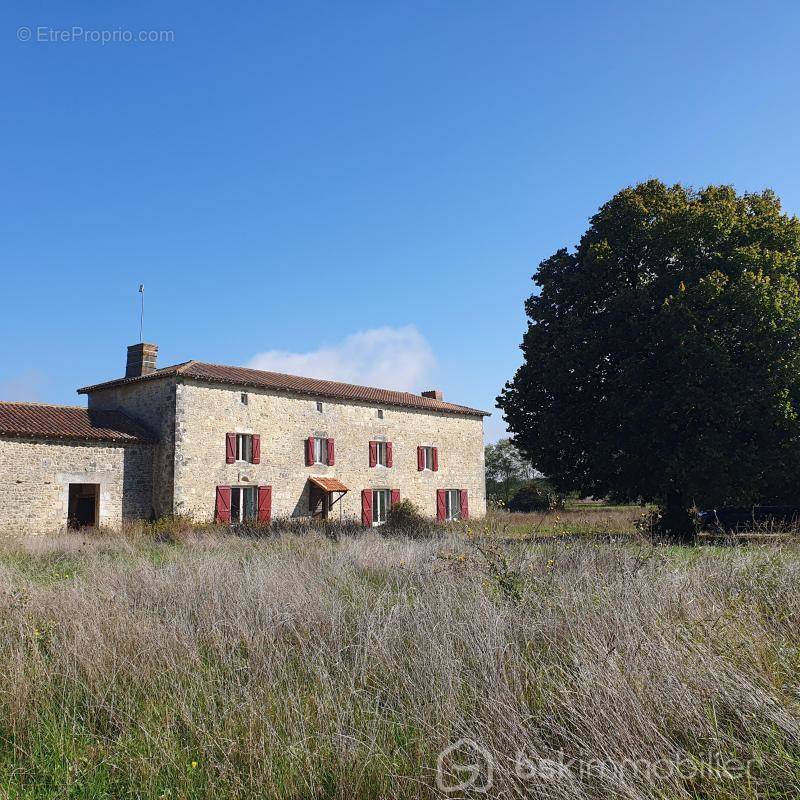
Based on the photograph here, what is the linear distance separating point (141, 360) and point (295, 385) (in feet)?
18.5

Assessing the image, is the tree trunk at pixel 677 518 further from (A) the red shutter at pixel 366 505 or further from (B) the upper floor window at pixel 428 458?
(B) the upper floor window at pixel 428 458

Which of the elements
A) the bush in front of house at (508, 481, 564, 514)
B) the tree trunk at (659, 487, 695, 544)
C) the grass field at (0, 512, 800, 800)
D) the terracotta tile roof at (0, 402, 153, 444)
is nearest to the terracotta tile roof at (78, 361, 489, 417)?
the terracotta tile roof at (0, 402, 153, 444)

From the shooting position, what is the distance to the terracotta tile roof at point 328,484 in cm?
2323

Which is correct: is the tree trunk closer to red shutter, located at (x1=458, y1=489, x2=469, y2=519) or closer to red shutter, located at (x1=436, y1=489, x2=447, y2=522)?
red shutter, located at (x1=436, y1=489, x2=447, y2=522)

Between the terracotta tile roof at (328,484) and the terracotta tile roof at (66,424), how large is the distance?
20.1 ft

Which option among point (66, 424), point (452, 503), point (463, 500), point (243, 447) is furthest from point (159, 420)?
point (463, 500)

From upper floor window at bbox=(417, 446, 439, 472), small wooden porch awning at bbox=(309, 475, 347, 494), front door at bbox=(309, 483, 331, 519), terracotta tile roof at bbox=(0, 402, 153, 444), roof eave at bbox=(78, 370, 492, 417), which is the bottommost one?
front door at bbox=(309, 483, 331, 519)

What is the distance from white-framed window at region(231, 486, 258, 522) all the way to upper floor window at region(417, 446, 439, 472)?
7809mm

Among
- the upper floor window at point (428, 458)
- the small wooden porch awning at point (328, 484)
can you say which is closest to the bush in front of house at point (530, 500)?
the upper floor window at point (428, 458)

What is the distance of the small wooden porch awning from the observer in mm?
23219

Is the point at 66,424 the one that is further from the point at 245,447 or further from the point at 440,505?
the point at 440,505

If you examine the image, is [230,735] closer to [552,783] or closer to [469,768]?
[469,768]

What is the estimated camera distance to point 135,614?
5.34 m

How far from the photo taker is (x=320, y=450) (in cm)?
2398
